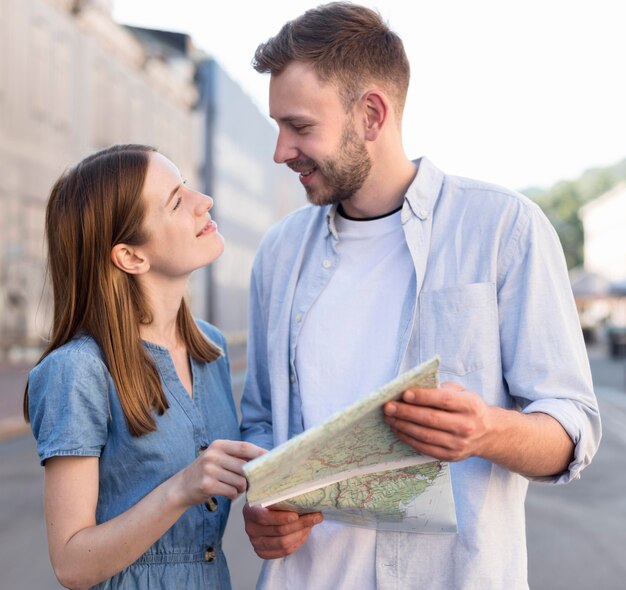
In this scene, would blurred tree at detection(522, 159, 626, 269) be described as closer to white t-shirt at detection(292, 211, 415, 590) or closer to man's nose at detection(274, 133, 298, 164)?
man's nose at detection(274, 133, 298, 164)

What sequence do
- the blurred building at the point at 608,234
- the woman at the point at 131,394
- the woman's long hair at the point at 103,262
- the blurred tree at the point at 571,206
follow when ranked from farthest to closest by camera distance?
the blurred tree at the point at 571,206 → the blurred building at the point at 608,234 → the woman's long hair at the point at 103,262 → the woman at the point at 131,394

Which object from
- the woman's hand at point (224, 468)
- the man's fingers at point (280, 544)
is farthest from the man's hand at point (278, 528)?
the woman's hand at point (224, 468)

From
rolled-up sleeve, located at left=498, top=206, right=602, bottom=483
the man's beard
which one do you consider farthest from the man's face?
rolled-up sleeve, located at left=498, top=206, right=602, bottom=483

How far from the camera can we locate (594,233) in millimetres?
77250

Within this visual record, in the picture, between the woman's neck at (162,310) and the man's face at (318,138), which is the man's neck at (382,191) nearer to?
the man's face at (318,138)

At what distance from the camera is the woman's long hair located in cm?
232

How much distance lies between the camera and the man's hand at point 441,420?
1.65m

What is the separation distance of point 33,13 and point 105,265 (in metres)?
21.9

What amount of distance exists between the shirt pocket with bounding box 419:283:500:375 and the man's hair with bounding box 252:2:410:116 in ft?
2.47

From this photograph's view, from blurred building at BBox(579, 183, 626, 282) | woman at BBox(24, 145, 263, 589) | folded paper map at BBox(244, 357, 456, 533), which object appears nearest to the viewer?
folded paper map at BBox(244, 357, 456, 533)

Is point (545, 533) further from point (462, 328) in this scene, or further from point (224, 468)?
point (224, 468)

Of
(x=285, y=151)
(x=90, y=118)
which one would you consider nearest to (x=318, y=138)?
(x=285, y=151)

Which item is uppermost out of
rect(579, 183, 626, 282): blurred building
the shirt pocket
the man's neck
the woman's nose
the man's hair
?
the man's hair

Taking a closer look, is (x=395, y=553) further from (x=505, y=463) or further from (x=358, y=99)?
(x=358, y=99)
